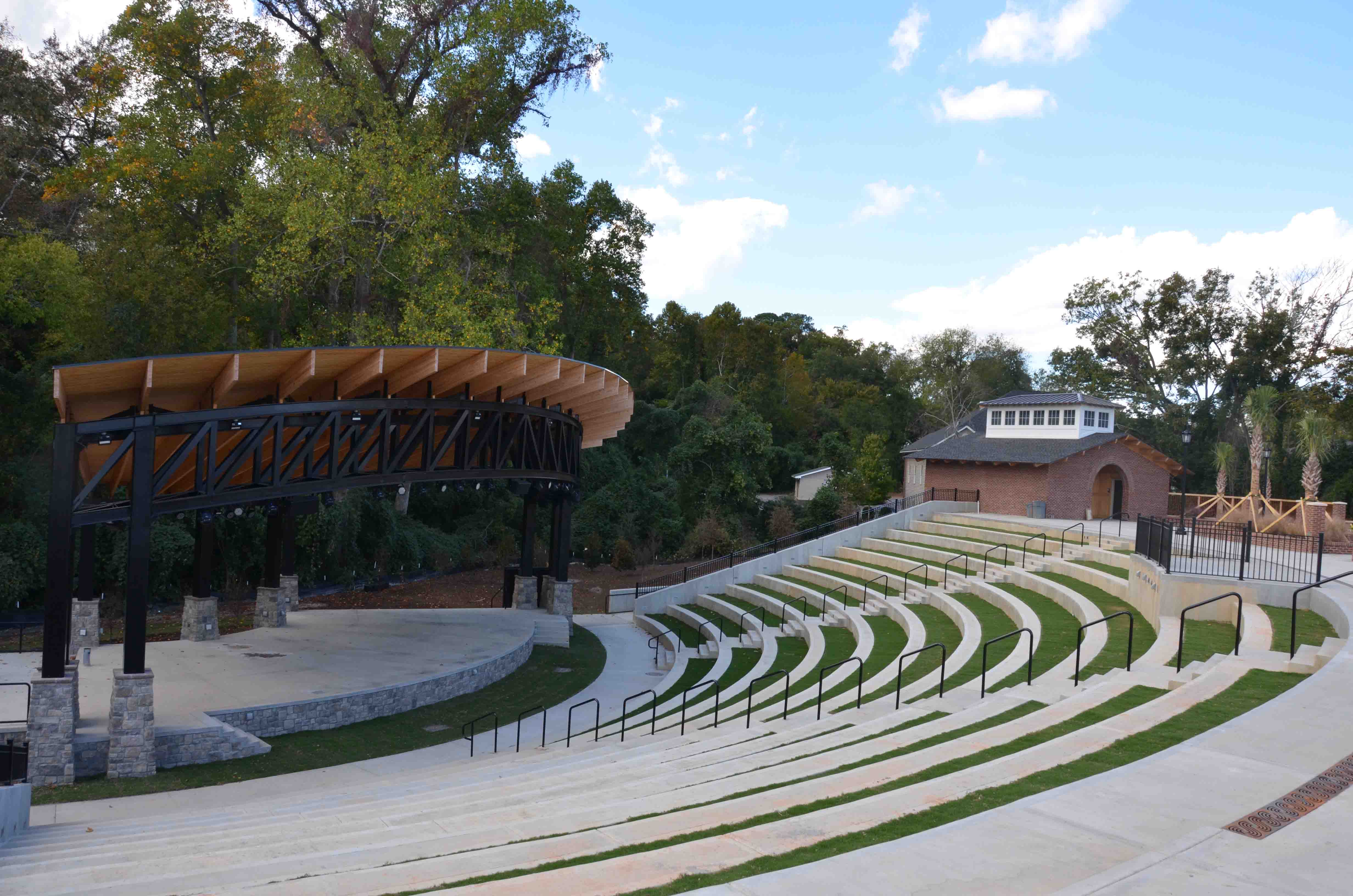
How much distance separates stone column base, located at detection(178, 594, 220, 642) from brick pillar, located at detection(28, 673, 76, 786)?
7.62 m

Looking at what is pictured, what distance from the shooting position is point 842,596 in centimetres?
2622

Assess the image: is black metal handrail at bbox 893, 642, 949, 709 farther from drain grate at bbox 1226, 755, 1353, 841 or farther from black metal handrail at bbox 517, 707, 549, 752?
black metal handrail at bbox 517, 707, 549, 752

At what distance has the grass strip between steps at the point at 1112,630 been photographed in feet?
44.8

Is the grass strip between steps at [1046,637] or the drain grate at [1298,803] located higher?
the drain grate at [1298,803]

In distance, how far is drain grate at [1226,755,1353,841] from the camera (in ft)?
22.2

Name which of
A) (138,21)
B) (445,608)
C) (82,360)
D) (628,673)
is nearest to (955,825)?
(628,673)

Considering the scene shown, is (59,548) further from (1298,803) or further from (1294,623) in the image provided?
(1294,623)

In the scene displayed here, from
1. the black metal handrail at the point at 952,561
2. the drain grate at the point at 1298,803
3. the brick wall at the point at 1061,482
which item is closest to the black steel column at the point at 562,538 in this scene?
the black metal handrail at the point at 952,561

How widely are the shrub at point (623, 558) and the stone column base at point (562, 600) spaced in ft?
39.6

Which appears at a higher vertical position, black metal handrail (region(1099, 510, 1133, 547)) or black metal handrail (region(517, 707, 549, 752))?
black metal handrail (region(1099, 510, 1133, 547))

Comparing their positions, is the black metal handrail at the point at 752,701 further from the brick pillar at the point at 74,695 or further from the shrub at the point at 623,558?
the shrub at the point at 623,558

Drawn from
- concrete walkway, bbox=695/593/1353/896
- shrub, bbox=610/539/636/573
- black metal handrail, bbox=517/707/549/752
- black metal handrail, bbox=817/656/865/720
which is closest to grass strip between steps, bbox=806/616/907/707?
black metal handrail, bbox=817/656/865/720

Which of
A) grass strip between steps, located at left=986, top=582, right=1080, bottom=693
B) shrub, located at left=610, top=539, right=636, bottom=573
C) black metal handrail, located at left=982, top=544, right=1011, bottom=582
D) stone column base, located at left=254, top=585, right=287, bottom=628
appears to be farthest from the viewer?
shrub, located at left=610, top=539, right=636, bottom=573

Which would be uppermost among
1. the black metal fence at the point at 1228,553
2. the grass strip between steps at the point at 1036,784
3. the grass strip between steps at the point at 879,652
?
the black metal fence at the point at 1228,553
